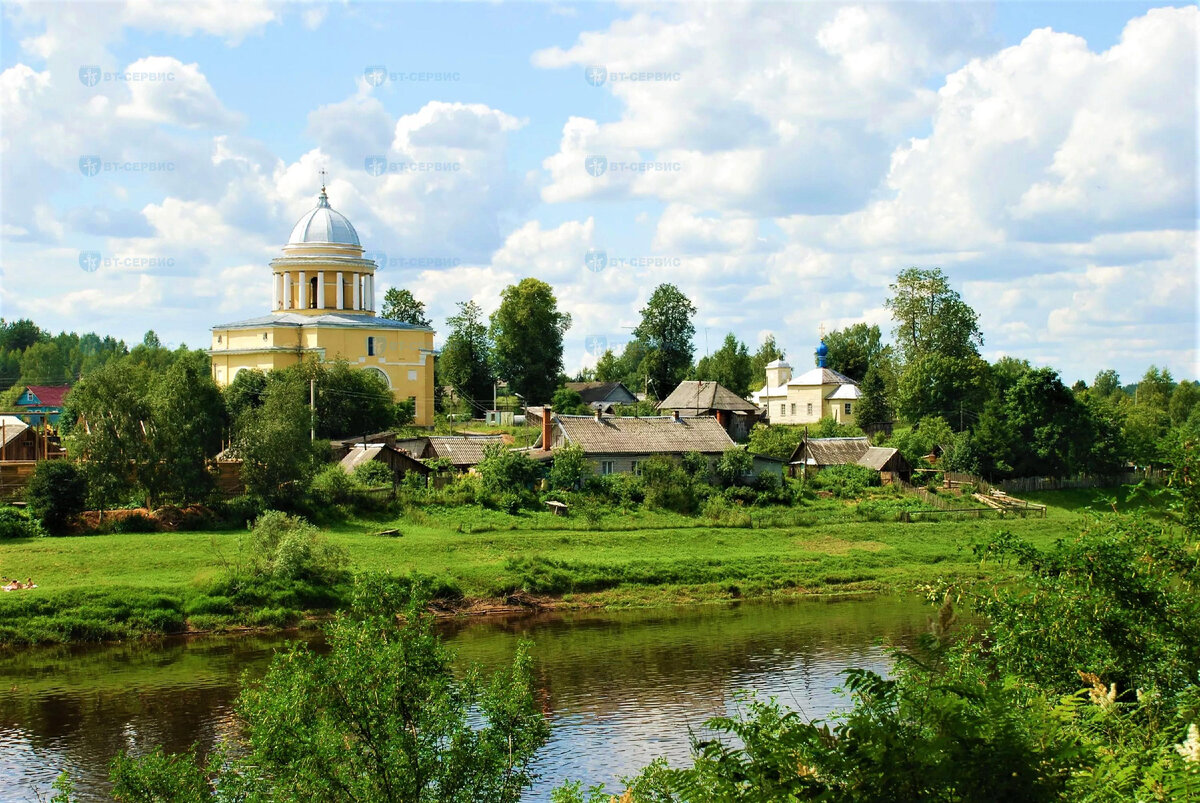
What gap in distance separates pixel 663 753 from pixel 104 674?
474 inches

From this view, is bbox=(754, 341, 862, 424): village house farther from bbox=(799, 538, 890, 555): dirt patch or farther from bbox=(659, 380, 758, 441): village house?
bbox=(799, 538, 890, 555): dirt patch

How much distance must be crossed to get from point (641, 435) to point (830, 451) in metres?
8.86

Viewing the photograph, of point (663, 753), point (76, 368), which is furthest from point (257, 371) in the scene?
point (76, 368)

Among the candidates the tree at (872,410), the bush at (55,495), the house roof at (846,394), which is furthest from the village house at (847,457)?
the bush at (55,495)

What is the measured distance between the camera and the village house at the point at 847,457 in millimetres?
45438

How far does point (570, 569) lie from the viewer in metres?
31.4

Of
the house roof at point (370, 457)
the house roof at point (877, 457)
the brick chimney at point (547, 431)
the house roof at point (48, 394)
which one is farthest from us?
the house roof at point (48, 394)

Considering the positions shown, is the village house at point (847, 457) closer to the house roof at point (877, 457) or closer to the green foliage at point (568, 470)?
the house roof at point (877, 457)

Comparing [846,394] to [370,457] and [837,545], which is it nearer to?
[837,545]

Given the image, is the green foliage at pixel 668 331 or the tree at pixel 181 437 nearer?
the tree at pixel 181 437

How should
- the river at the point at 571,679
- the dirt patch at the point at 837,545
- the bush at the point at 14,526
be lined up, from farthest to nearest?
the dirt patch at the point at 837,545, the bush at the point at 14,526, the river at the point at 571,679

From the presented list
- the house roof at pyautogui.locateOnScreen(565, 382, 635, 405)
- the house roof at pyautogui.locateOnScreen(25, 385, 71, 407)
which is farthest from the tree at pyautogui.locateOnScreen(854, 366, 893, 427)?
the house roof at pyautogui.locateOnScreen(25, 385, 71, 407)

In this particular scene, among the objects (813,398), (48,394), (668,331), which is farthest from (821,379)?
(48,394)

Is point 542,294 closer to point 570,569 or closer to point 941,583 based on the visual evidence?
point 570,569
